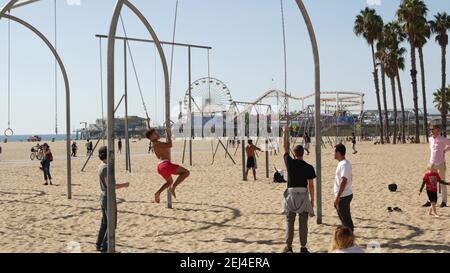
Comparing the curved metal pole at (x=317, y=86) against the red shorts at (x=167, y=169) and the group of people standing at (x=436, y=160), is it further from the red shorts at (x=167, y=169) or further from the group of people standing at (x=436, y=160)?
the red shorts at (x=167, y=169)

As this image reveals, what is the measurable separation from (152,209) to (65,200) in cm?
294

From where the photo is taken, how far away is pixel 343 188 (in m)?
6.99

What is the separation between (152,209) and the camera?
11.7m

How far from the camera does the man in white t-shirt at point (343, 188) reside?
7.02 m

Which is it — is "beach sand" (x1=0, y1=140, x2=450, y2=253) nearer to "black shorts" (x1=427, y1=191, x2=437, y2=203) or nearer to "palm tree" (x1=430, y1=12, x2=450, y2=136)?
"black shorts" (x1=427, y1=191, x2=437, y2=203)

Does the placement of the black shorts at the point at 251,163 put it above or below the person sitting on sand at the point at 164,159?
below

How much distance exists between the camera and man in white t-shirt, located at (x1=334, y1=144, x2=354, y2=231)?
7020 millimetres

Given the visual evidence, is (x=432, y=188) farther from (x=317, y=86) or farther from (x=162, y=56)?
(x=162, y=56)

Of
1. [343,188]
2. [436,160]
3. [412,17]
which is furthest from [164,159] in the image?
[412,17]

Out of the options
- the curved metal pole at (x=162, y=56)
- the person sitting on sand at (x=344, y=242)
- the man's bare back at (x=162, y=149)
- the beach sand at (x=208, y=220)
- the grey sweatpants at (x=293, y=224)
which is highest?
the curved metal pole at (x=162, y=56)

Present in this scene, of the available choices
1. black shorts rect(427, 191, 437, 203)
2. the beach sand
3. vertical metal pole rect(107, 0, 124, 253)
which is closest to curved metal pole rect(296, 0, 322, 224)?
the beach sand

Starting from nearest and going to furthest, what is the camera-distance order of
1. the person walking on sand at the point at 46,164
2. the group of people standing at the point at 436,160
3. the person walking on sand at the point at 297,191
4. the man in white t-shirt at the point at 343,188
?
the person walking on sand at the point at 297,191 → the man in white t-shirt at the point at 343,188 → the group of people standing at the point at 436,160 → the person walking on sand at the point at 46,164

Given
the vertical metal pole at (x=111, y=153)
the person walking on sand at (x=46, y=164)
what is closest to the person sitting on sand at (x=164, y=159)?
the vertical metal pole at (x=111, y=153)
